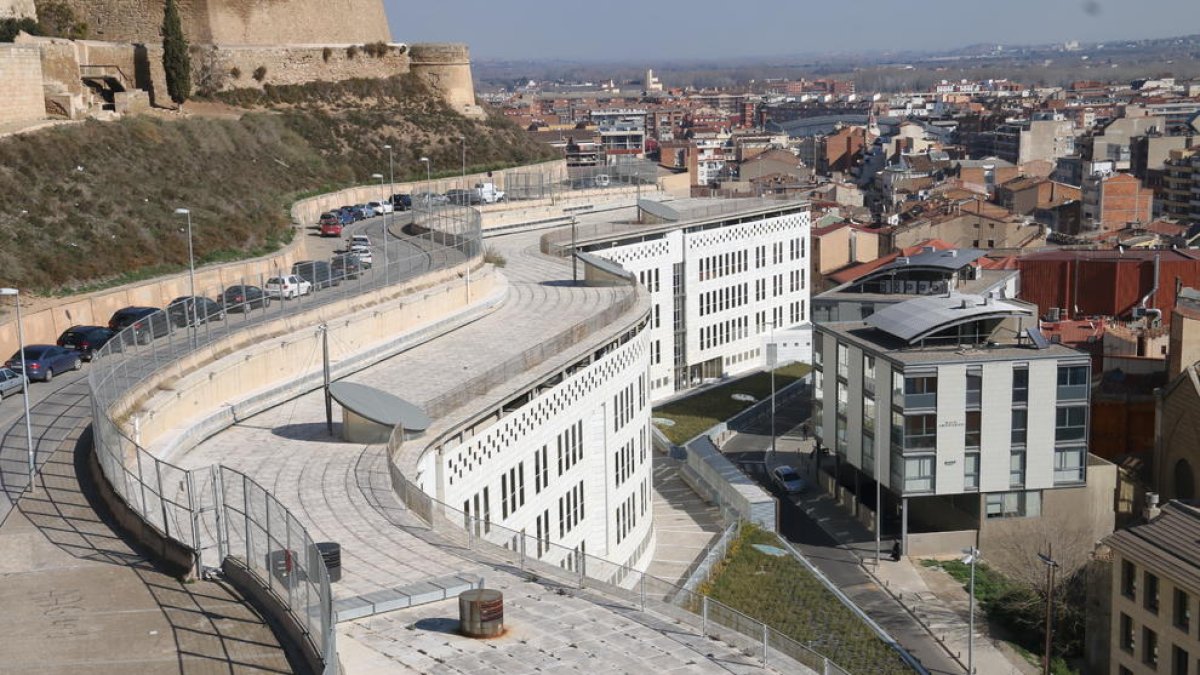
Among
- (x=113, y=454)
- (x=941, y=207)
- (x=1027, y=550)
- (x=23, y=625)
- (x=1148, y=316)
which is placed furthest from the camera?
(x=941, y=207)

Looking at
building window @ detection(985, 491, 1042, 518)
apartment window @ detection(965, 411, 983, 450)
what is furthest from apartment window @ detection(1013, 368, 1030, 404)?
building window @ detection(985, 491, 1042, 518)

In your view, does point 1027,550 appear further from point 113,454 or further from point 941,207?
point 941,207

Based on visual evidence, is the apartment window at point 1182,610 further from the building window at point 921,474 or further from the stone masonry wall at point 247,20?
the stone masonry wall at point 247,20

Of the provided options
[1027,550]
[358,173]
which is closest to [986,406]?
[1027,550]

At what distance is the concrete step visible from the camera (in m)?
12.6

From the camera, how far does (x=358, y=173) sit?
49.7 metres

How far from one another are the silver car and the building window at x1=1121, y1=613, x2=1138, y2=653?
16733 millimetres

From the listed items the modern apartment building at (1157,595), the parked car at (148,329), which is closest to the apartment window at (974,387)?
the modern apartment building at (1157,595)

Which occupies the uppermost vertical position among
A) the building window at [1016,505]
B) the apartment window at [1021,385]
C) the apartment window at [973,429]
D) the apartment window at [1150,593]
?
the apartment window at [1021,385]

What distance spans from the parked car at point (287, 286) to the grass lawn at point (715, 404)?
12092 mm

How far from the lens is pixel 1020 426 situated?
2898cm

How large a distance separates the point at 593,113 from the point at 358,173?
120401mm

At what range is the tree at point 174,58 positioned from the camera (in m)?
47.0

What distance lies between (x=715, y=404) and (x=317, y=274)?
16.1m
